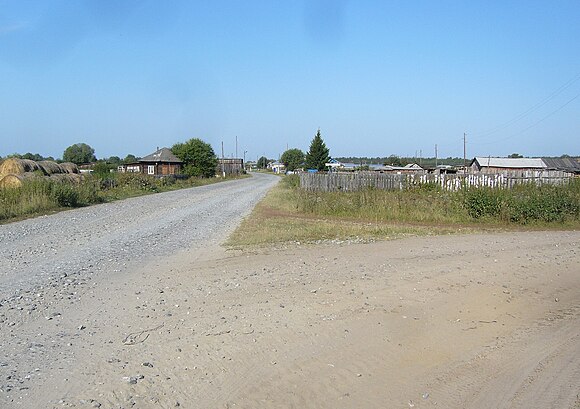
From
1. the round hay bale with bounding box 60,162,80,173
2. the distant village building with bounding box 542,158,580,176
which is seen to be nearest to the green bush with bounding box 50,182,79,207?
the round hay bale with bounding box 60,162,80,173

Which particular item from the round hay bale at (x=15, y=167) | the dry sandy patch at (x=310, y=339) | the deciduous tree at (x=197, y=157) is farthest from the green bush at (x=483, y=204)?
the deciduous tree at (x=197, y=157)

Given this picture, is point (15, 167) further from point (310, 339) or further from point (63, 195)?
point (310, 339)

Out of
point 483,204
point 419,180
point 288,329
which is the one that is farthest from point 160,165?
point 288,329

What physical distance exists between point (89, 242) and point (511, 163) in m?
64.3

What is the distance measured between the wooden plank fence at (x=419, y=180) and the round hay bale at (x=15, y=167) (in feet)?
49.6

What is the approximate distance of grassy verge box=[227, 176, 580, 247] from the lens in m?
18.5

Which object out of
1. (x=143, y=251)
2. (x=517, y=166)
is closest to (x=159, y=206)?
(x=143, y=251)

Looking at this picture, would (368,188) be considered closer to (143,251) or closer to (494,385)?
(143,251)

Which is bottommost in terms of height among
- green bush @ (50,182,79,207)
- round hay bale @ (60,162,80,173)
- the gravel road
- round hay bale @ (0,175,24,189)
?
the gravel road

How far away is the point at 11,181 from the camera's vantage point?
92.4 feet

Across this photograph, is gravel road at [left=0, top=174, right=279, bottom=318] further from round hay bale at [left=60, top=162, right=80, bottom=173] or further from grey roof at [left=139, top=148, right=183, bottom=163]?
grey roof at [left=139, top=148, right=183, bottom=163]

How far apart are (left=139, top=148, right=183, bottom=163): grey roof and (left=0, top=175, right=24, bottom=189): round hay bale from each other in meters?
53.3

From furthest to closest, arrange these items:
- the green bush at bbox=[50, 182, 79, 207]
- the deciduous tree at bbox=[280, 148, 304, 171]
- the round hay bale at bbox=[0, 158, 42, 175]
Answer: the deciduous tree at bbox=[280, 148, 304, 171], the round hay bale at bbox=[0, 158, 42, 175], the green bush at bbox=[50, 182, 79, 207]

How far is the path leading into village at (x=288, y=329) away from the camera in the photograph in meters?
5.77
